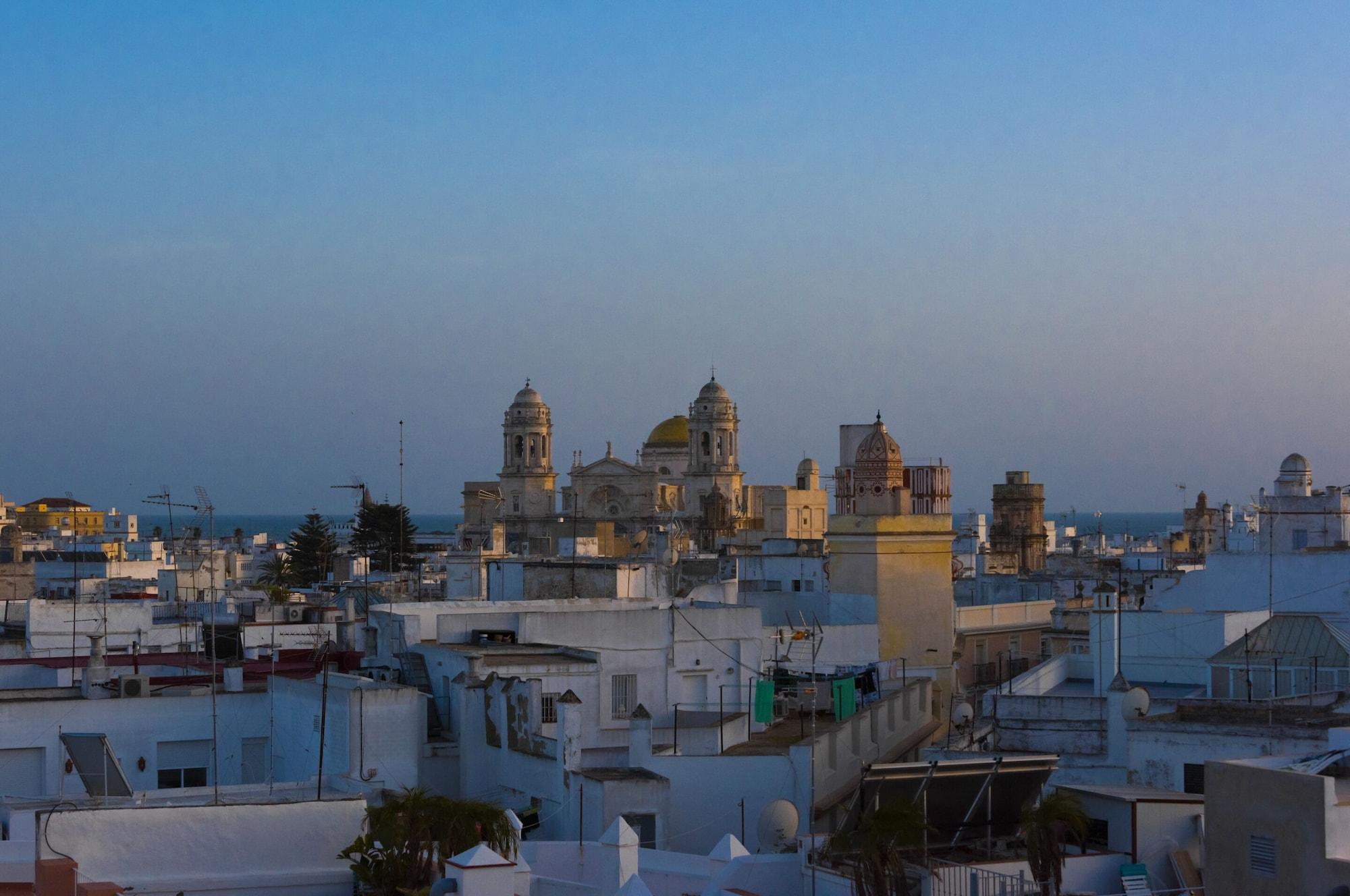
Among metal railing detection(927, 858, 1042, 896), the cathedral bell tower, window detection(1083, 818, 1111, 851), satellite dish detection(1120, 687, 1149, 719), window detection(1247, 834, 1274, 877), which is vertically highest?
the cathedral bell tower

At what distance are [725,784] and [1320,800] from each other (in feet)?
28.4

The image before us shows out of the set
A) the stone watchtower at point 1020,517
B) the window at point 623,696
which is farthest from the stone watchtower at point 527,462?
the window at point 623,696

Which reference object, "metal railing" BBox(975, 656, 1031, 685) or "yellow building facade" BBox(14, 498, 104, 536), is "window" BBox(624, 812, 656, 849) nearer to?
"metal railing" BBox(975, 656, 1031, 685)

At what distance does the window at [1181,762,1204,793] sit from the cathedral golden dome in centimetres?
9172

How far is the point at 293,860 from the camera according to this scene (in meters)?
15.2

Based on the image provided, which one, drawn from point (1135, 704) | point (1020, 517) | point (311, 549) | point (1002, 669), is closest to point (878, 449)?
point (1002, 669)

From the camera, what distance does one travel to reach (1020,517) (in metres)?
66.6

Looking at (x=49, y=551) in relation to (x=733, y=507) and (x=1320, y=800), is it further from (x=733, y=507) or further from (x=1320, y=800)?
(x=1320, y=800)

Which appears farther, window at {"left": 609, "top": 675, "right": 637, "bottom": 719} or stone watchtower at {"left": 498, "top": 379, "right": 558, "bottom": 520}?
stone watchtower at {"left": 498, "top": 379, "right": 558, "bottom": 520}

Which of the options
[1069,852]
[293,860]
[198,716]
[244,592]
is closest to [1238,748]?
[1069,852]

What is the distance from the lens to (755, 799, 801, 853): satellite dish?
1686cm

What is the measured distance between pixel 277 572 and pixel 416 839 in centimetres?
6001

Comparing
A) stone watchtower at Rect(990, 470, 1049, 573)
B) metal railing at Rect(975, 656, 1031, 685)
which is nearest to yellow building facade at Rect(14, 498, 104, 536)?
stone watchtower at Rect(990, 470, 1049, 573)

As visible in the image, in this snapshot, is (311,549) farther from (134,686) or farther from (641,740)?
(641,740)
